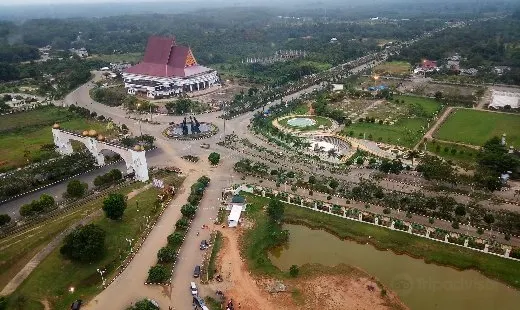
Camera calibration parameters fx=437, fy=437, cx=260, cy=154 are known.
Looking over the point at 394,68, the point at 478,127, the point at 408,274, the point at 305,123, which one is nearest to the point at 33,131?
the point at 305,123

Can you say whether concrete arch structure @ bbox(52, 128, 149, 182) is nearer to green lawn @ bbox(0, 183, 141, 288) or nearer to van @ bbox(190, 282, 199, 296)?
green lawn @ bbox(0, 183, 141, 288)

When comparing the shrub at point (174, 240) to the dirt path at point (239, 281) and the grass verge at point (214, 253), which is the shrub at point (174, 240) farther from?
the dirt path at point (239, 281)

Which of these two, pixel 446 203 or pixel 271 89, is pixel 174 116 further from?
pixel 446 203

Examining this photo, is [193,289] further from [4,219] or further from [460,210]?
[460,210]

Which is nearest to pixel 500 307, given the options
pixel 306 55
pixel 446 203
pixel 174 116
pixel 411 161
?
pixel 446 203

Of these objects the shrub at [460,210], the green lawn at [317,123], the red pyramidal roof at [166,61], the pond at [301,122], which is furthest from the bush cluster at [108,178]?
the red pyramidal roof at [166,61]

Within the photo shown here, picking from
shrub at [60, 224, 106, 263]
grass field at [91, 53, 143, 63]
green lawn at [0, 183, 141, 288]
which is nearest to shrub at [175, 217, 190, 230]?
shrub at [60, 224, 106, 263]
